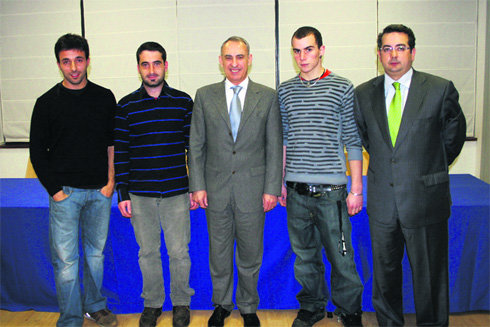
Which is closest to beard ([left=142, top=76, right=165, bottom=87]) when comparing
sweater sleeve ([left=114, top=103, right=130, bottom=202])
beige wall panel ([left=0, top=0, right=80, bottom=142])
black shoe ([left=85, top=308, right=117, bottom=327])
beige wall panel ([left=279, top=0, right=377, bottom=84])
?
sweater sleeve ([left=114, top=103, right=130, bottom=202])

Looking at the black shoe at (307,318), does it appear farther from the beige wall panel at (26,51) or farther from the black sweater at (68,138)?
the beige wall panel at (26,51)

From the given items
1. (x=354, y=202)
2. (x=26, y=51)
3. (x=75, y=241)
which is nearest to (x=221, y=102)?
(x=354, y=202)

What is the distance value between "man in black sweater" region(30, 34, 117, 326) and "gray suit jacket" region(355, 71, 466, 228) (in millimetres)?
1520

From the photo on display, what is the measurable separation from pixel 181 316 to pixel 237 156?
103 centimetres

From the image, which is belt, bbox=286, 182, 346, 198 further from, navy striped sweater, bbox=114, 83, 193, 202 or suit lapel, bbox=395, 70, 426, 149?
navy striped sweater, bbox=114, 83, 193, 202

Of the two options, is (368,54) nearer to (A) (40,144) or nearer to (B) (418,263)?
(B) (418,263)

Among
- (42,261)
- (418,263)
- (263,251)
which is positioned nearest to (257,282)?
(263,251)

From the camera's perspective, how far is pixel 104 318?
8.36 ft

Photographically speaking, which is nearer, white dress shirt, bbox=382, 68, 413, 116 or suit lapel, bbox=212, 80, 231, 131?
white dress shirt, bbox=382, 68, 413, 116

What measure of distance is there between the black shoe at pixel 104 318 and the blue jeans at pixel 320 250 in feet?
3.82

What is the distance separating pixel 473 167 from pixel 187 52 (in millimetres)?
3353

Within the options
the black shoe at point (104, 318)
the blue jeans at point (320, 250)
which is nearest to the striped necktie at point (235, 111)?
the blue jeans at point (320, 250)

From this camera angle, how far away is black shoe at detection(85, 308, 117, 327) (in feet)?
8.34

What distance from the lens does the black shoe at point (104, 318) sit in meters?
2.54
